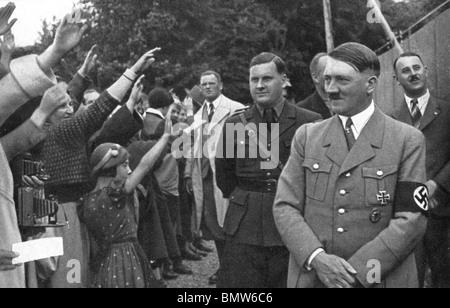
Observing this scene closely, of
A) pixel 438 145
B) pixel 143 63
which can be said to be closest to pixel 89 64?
pixel 143 63

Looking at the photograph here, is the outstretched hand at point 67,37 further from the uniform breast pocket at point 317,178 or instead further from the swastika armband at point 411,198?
the swastika armband at point 411,198

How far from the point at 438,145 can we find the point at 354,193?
1.11 metres

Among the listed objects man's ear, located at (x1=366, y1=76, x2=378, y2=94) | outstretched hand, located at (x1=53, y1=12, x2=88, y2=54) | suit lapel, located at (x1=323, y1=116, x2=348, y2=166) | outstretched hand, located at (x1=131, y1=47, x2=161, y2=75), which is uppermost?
outstretched hand, located at (x1=53, y1=12, x2=88, y2=54)

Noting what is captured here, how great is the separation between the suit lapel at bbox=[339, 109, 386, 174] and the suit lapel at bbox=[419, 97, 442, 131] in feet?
2.97

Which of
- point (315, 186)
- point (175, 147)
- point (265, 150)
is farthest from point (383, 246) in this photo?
point (175, 147)

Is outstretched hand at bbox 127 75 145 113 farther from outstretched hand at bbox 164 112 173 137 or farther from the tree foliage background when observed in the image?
outstretched hand at bbox 164 112 173 137

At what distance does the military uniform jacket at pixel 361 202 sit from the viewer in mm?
3143

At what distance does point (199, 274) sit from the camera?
4.62 m

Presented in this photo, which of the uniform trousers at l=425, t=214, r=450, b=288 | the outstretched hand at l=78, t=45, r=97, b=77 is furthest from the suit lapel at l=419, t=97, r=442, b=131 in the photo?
the outstretched hand at l=78, t=45, r=97, b=77

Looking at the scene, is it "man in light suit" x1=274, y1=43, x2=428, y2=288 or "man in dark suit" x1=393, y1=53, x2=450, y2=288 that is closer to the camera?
"man in light suit" x1=274, y1=43, x2=428, y2=288

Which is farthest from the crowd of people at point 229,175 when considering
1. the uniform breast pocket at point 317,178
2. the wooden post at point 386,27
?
the wooden post at point 386,27

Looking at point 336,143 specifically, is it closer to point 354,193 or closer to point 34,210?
point 354,193

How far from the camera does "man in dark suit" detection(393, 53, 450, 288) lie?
411cm

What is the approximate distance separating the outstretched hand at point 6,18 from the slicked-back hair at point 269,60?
48.9 inches
